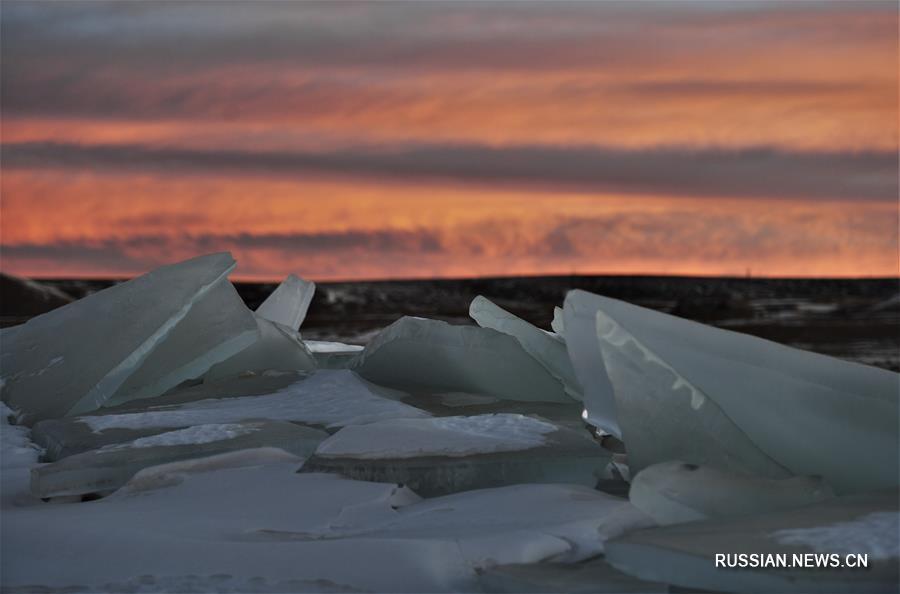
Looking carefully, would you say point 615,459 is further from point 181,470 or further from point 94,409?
point 94,409

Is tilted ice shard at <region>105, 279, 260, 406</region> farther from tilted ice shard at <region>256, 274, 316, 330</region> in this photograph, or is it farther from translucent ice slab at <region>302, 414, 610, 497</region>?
translucent ice slab at <region>302, 414, 610, 497</region>

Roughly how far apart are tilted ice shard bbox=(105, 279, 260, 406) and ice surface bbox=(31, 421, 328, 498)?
3.10ft

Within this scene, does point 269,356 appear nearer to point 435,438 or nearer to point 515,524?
point 435,438

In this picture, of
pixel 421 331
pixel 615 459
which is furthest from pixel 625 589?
pixel 421 331

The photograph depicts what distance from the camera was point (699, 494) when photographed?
2756mm

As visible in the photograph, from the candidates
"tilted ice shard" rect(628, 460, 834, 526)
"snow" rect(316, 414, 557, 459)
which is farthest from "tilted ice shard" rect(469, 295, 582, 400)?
"tilted ice shard" rect(628, 460, 834, 526)

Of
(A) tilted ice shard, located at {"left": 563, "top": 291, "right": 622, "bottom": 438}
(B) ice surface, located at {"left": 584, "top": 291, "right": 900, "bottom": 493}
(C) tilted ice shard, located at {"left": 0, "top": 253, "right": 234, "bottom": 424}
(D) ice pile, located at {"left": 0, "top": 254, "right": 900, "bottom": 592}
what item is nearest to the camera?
(D) ice pile, located at {"left": 0, "top": 254, "right": 900, "bottom": 592}

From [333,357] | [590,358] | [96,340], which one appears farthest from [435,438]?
[333,357]

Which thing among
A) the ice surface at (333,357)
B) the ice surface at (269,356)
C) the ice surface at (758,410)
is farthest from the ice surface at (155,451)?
the ice surface at (333,357)

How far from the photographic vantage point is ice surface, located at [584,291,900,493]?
2996 mm

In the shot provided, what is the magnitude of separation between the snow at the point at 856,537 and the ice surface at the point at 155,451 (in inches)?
66.1

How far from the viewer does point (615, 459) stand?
3.77 meters

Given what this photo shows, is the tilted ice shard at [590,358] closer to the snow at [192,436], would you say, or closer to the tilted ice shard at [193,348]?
the snow at [192,436]

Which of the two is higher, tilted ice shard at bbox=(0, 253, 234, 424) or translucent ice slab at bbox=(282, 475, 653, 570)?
tilted ice shard at bbox=(0, 253, 234, 424)
